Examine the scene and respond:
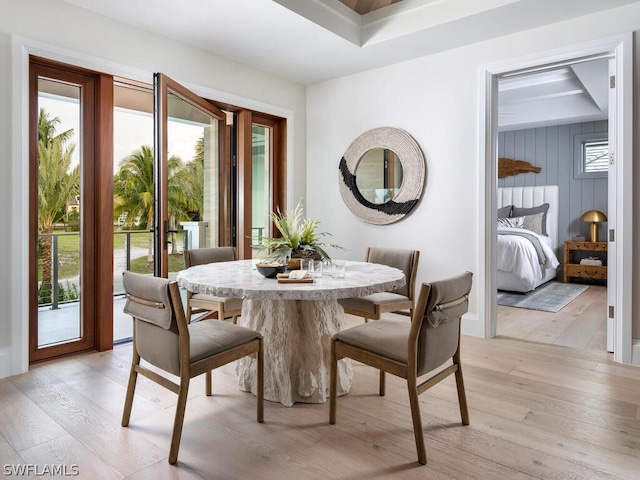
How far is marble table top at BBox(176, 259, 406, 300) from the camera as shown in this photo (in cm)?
189

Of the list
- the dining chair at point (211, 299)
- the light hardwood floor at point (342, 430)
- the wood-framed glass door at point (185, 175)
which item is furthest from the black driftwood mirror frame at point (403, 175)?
the light hardwood floor at point (342, 430)

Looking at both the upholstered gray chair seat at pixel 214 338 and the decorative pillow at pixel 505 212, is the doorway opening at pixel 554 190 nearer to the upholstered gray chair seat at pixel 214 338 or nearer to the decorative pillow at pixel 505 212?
the decorative pillow at pixel 505 212

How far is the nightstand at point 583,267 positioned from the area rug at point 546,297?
0.22 meters

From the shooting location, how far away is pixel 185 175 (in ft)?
11.6

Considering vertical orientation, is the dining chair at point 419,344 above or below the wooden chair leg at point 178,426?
above

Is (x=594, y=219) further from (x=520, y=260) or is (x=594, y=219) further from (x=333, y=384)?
(x=333, y=384)

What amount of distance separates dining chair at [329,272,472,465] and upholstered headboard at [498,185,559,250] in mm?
5776

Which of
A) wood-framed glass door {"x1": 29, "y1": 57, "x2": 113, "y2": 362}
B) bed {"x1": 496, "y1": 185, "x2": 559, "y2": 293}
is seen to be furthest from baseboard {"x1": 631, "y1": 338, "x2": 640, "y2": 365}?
wood-framed glass door {"x1": 29, "y1": 57, "x2": 113, "y2": 362}

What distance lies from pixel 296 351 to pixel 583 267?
5644 millimetres

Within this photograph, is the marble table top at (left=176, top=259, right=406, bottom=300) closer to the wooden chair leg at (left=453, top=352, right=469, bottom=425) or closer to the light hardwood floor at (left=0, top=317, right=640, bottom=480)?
the wooden chair leg at (left=453, top=352, right=469, bottom=425)

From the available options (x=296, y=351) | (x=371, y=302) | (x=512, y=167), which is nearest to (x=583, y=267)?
(x=512, y=167)

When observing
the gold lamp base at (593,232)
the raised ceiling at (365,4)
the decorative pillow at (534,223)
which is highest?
the raised ceiling at (365,4)

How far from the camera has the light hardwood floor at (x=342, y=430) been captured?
1.71 metres

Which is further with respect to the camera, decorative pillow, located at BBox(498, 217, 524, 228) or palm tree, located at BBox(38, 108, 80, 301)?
decorative pillow, located at BBox(498, 217, 524, 228)
